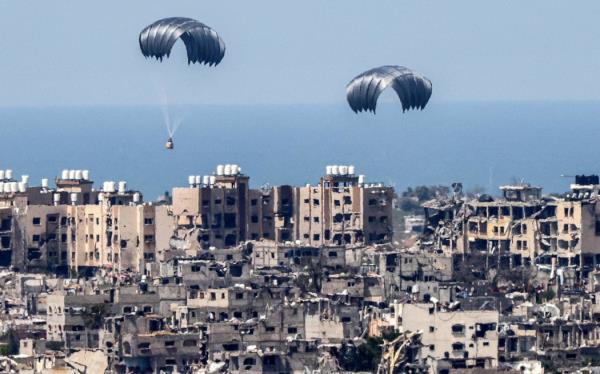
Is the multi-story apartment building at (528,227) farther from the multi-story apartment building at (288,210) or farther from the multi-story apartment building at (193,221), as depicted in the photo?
the multi-story apartment building at (193,221)

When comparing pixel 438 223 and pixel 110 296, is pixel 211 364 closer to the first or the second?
pixel 110 296

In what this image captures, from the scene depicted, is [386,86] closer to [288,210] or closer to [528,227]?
[528,227]

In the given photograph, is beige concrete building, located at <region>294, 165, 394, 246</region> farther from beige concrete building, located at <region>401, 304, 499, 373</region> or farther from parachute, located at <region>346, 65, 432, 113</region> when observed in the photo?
beige concrete building, located at <region>401, 304, 499, 373</region>

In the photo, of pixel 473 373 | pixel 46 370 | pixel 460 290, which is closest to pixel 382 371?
pixel 473 373

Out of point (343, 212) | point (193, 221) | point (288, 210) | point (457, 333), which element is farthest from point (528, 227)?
point (457, 333)

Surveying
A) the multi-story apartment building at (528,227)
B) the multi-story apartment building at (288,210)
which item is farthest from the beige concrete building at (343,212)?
the multi-story apartment building at (528,227)
